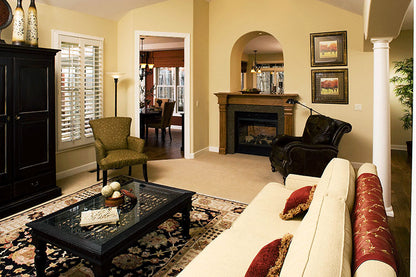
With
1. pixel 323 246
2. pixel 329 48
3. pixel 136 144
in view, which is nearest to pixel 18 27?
pixel 136 144

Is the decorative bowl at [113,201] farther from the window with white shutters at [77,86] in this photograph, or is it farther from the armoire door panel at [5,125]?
the window with white shutters at [77,86]

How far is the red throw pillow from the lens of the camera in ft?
7.41

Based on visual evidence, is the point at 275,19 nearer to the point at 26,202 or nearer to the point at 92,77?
the point at 92,77

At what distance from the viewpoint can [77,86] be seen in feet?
16.7

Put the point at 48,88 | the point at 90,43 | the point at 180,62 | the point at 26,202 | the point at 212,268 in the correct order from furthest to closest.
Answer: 1. the point at 180,62
2. the point at 90,43
3. the point at 48,88
4. the point at 26,202
5. the point at 212,268

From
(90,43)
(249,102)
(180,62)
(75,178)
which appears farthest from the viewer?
(180,62)

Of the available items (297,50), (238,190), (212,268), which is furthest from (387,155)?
(297,50)

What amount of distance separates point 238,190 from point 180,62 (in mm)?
6796

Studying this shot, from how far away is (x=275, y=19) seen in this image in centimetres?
612

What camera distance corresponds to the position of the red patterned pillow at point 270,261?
137 cm

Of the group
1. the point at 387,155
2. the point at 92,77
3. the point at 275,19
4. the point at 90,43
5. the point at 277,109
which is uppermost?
the point at 275,19

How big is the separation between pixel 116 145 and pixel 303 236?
4111 millimetres

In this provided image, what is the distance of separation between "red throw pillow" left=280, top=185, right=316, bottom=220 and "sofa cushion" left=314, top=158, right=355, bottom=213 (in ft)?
0.50

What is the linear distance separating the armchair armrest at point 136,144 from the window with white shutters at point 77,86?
2.69 ft
